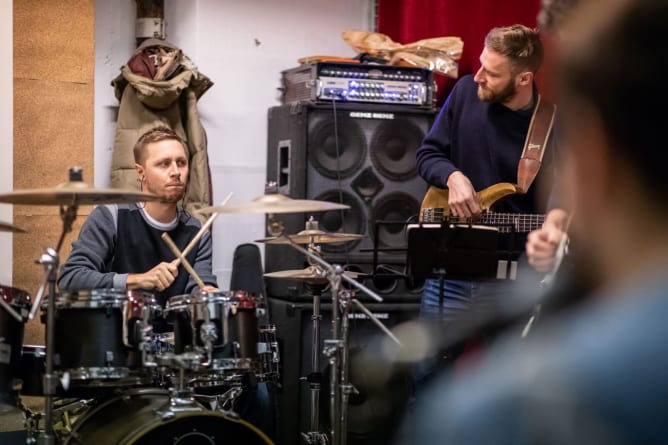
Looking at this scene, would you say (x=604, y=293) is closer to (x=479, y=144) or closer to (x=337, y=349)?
(x=337, y=349)

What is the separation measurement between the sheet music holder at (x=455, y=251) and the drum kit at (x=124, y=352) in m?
0.35

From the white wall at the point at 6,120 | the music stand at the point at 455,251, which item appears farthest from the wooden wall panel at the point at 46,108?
the music stand at the point at 455,251

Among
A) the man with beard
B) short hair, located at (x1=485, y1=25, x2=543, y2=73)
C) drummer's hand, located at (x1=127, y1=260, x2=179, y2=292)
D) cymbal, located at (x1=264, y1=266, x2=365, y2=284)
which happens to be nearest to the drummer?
drummer's hand, located at (x1=127, y1=260, x2=179, y2=292)

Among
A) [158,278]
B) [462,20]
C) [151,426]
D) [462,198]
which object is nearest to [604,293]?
[151,426]

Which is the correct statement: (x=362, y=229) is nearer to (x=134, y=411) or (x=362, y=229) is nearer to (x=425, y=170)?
(x=425, y=170)

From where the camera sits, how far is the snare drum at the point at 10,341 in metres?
3.01

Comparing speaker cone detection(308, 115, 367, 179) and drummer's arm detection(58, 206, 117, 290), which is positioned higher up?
speaker cone detection(308, 115, 367, 179)

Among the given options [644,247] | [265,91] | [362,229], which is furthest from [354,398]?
[644,247]

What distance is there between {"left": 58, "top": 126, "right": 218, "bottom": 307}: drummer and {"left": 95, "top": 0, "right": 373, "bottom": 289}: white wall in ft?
5.42

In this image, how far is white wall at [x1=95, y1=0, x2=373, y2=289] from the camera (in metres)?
5.55

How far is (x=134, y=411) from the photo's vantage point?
298cm

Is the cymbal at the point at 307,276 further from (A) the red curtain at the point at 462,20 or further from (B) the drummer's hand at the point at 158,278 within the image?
(A) the red curtain at the point at 462,20

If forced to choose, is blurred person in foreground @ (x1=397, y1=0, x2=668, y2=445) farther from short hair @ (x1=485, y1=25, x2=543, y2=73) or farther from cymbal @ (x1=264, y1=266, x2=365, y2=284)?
short hair @ (x1=485, y1=25, x2=543, y2=73)

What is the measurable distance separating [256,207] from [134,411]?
751mm
